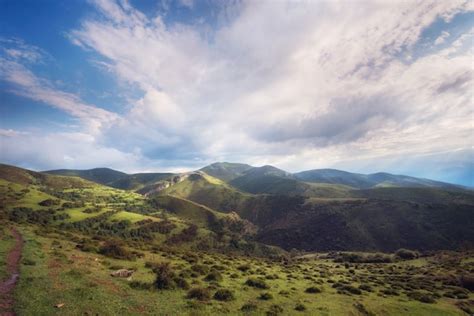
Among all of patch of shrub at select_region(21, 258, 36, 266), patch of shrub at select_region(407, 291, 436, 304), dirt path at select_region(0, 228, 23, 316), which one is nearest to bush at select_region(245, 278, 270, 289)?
patch of shrub at select_region(407, 291, 436, 304)

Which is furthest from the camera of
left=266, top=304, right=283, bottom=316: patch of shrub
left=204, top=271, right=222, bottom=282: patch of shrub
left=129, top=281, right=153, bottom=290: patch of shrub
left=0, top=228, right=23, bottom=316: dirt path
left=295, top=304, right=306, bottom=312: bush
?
left=204, top=271, right=222, bottom=282: patch of shrub

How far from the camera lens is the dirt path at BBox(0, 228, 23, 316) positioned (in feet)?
56.1

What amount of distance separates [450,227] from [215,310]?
716ft

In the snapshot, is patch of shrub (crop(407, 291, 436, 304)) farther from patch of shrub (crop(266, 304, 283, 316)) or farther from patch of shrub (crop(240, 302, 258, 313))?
patch of shrub (crop(240, 302, 258, 313))

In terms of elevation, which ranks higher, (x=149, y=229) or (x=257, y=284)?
(x=257, y=284)

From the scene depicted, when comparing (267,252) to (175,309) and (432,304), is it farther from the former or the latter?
(175,309)

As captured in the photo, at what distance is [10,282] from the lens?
2167cm

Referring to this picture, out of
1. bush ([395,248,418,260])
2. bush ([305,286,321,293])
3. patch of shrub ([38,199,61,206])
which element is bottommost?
bush ([395,248,418,260])

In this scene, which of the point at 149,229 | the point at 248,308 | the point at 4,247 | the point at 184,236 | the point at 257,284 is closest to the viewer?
the point at 248,308

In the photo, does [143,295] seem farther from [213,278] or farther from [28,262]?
[28,262]

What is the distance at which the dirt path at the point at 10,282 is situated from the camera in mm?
17109

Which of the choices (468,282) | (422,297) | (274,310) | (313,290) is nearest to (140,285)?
(274,310)

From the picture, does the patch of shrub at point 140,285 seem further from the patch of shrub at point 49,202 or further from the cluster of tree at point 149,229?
the patch of shrub at point 49,202

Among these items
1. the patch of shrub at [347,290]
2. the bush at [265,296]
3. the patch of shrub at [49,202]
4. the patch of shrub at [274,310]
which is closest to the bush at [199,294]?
the patch of shrub at [274,310]
